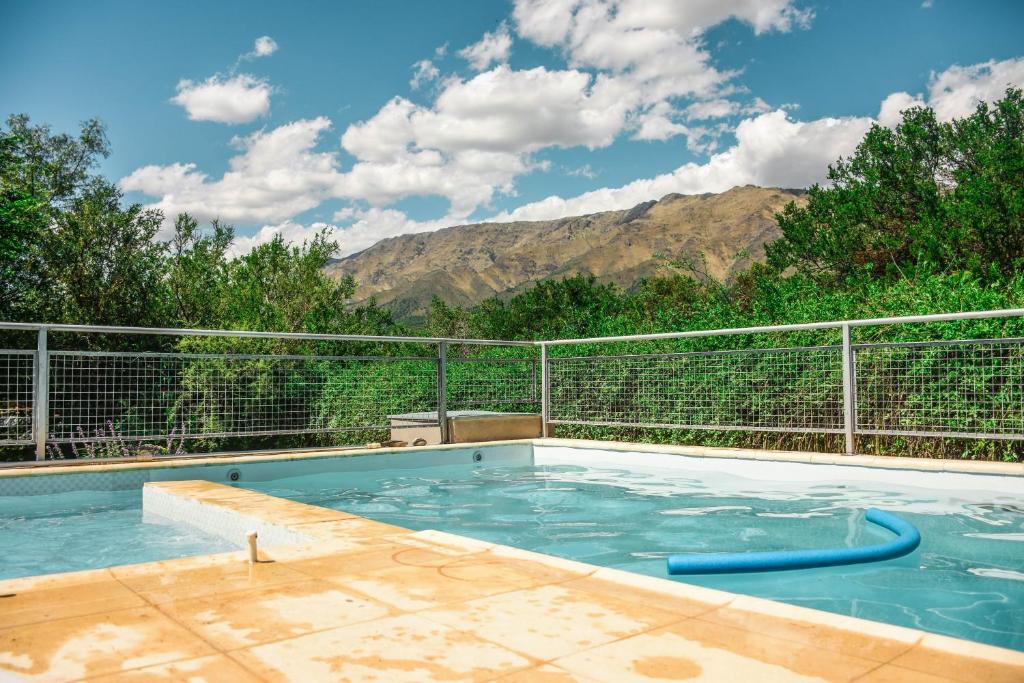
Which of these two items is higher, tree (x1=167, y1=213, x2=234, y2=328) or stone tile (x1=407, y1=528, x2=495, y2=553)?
tree (x1=167, y1=213, x2=234, y2=328)

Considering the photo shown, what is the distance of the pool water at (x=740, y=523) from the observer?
2883 mm

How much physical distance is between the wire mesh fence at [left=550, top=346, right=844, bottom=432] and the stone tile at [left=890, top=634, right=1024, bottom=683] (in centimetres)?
468

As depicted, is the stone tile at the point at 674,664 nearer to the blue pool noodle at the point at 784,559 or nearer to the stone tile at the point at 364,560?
the blue pool noodle at the point at 784,559

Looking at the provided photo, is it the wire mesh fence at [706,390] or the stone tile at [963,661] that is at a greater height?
the wire mesh fence at [706,390]

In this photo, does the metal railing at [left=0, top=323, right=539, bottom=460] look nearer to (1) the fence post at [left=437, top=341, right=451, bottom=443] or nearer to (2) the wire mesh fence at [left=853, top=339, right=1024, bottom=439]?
(1) the fence post at [left=437, top=341, right=451, bottom=443]

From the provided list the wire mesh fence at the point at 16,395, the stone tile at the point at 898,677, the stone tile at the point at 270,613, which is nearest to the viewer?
the stone tile at the point at 898,677

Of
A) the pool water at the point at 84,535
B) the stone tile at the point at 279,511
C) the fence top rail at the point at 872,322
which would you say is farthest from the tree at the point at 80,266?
the stone tile at the point at 279,511

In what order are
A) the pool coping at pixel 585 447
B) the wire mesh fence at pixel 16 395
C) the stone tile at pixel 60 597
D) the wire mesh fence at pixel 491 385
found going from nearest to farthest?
the stone tile at pixel 60 597 → the pool coping at pixel 585 447 → the wire mesh fence at pixel 16 395 → the wire mesh fence at pixel 491 385

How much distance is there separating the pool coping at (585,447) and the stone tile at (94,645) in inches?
160

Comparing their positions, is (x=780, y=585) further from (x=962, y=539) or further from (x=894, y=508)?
(x=894, y=508)

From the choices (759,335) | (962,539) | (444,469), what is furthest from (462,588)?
(759,335)

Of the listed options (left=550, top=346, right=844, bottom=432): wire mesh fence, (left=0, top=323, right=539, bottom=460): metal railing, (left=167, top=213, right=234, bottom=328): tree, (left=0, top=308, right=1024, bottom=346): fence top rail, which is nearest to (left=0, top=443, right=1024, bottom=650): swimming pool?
(left=0, top=323, right=539, bottom=460): metal railing

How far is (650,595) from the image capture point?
2314 millimetres

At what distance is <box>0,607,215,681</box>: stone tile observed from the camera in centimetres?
172
